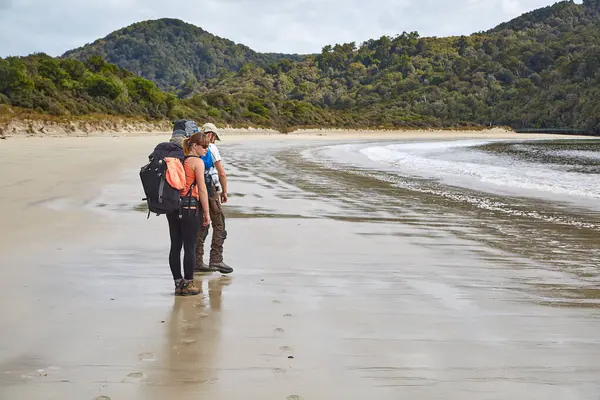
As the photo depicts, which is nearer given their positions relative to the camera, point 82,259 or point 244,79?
point 82,259

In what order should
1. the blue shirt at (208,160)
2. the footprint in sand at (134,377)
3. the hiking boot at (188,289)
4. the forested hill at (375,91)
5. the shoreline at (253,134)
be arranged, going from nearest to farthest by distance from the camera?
the footprint in sand at (134,377) → the hiking boot at (188,289) → the blue shirt at (208,160) → the shoreline at (253,134) → the forested hill at (375,91)

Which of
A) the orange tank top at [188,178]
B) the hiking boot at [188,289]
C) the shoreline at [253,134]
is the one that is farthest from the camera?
the shoreline at [253,134]

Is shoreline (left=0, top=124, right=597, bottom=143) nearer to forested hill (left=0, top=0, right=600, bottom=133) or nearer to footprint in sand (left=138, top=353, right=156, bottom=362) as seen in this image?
forested hill (left=0, top=0, right=600, bottom=133)

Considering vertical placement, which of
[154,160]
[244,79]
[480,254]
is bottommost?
[480,254]

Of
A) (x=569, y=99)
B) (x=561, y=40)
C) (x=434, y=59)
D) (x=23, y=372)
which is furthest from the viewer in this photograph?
(x=434, y=59)

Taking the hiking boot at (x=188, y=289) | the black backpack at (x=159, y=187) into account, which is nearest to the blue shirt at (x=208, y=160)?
the black backpack at (x=159, y=187)

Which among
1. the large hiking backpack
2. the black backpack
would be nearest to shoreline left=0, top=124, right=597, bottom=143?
the large hiking backpack

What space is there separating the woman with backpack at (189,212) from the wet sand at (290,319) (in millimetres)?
239

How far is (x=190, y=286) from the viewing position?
17.0 feet

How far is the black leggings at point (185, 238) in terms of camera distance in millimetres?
5219

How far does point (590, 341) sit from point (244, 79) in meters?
168

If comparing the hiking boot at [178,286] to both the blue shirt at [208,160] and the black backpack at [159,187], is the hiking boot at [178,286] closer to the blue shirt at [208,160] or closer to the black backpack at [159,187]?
the black backpack at [159,187]

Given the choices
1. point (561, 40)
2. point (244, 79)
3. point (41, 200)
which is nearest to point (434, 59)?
point (561, 40)

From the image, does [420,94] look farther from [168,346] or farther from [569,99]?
[168,346]
